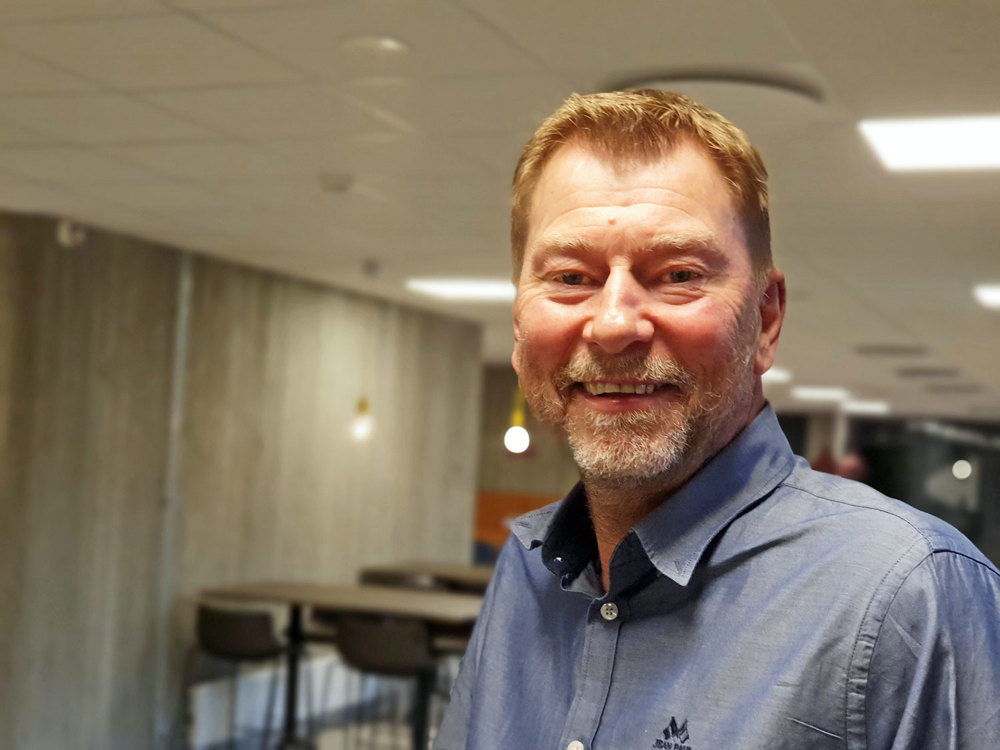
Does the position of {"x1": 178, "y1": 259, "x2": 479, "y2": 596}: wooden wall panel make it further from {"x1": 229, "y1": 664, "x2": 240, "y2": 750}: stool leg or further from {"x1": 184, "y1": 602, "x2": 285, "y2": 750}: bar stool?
{"x1": 229, "y1": 664, "x2": 240, "y2": 750}: stool leg

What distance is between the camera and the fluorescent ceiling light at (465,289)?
794cm

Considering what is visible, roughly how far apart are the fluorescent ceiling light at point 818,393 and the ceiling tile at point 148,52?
40.9 feet

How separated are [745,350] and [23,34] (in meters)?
2.87

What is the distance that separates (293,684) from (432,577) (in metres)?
1.61

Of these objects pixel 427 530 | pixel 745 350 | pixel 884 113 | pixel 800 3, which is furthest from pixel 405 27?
pixel 427 530

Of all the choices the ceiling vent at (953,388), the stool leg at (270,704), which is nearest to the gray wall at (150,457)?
the stool leg at (270,704)

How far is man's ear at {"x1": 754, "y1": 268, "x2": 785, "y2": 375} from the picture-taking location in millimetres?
1191

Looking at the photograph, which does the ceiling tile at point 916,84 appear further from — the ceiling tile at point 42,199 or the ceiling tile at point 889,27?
the ceiling tile at point 42,199

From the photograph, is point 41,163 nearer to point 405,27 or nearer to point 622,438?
point 405,27

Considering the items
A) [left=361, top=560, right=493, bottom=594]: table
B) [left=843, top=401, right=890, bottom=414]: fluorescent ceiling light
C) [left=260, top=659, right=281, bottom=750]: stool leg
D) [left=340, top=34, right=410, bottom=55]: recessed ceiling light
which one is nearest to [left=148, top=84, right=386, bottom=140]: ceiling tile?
[left=340, top=34, right=410, bottom=55]: recessed ceiling light

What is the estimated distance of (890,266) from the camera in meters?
6.46

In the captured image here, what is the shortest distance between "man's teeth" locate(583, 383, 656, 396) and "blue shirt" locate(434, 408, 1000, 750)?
0.10m

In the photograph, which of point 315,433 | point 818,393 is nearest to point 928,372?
point 818,393

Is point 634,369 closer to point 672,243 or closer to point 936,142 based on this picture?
point 672,243
